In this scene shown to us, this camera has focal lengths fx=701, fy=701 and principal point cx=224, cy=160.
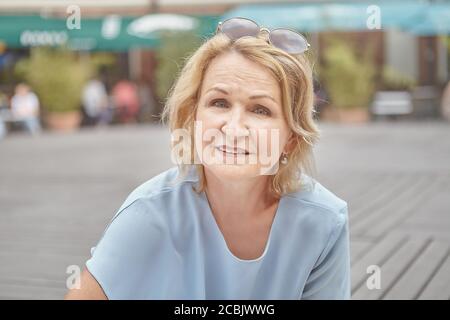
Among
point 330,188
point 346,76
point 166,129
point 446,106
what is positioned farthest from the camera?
point 346,76

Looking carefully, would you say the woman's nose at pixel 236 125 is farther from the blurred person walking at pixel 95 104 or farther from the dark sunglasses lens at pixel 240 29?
the blurred person walking at pixel 95 104

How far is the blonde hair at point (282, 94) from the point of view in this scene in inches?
53.6

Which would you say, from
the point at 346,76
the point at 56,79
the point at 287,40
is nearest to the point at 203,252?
the point at 287,40

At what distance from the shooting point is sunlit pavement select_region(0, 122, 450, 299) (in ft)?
10.1

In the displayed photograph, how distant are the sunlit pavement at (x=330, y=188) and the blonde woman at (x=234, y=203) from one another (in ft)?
4.49

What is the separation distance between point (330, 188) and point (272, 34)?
14.1 feet

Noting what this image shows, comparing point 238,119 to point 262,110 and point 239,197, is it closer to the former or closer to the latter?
point 262,110

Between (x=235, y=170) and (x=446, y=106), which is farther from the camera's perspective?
(x=446, y=106)

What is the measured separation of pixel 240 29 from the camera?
1395 mm

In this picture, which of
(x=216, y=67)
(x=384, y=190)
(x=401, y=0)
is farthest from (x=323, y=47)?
(x=216, y=67)

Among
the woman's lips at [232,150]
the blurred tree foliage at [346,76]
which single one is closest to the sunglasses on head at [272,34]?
the woman's lips at [232,150]

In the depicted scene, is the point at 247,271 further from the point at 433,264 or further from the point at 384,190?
the point at 384,190

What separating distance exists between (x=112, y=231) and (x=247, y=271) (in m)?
0.28

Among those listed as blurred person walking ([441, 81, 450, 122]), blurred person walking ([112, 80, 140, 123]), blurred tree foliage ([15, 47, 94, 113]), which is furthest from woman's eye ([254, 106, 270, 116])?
blurred person walking ([112, 80, 140, 123])
